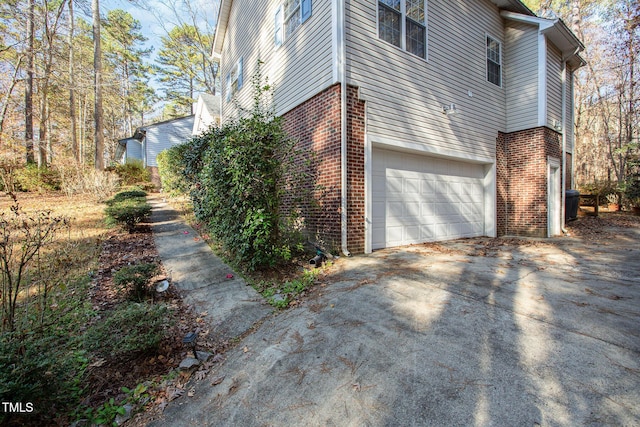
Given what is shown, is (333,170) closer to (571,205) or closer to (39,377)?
(39,377)

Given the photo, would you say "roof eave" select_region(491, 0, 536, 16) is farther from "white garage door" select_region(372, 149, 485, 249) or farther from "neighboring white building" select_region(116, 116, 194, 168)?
"neighboring white building" select_region(116, 116, 194, 168)

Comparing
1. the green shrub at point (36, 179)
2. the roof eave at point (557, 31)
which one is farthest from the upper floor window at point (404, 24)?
the green shrub at point (36, 179)

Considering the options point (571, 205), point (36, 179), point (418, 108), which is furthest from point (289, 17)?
point (36, 179)

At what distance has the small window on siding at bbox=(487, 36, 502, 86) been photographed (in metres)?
8.49

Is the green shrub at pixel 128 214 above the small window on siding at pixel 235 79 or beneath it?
beneath

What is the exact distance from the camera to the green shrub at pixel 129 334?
2459 mm

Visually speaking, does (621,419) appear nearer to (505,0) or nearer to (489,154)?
(489,154)

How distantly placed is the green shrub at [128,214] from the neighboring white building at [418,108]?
4125 mm

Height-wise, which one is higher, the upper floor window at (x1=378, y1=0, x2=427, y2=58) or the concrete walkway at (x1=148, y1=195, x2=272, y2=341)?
the upper floor window at (x1=378, y1=0, x2=427, y2=58)

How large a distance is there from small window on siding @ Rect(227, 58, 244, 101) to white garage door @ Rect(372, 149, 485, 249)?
693cm

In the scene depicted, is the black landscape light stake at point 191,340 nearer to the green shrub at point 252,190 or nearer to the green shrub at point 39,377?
the green shrub at point 39,377

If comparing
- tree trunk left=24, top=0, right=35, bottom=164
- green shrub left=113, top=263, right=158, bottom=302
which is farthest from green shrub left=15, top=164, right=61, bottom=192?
green shrub left=113, top=263, right=158, bottom=302

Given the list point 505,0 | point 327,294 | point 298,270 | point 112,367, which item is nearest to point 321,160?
point 298,270

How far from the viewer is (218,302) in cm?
382
